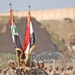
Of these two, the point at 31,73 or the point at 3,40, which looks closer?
the point at 31,73

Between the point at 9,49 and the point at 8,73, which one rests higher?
the point at 8,73

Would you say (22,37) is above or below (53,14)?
below

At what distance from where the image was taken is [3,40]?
191 feet

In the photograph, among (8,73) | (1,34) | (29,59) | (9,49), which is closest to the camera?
(8,73)

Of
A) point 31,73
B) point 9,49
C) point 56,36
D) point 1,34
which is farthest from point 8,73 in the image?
point 56,36

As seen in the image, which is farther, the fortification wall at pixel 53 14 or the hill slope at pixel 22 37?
the fortification wall at pixel 53 14

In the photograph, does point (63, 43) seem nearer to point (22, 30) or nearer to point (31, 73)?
point (22, 30)

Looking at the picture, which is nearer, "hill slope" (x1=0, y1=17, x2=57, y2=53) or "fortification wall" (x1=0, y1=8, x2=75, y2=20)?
"hill slope" (x1=0, y1=17, x2=57, y2=53)

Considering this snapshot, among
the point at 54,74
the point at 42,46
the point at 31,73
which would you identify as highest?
the point at 31,73

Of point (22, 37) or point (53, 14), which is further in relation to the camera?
point (53, 14)

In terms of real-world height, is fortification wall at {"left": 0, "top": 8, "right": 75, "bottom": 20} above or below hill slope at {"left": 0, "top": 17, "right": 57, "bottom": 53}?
above

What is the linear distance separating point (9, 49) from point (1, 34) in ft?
14.4

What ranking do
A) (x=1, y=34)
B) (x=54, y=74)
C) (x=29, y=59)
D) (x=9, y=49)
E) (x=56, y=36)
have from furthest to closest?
(x=56, y=36) → (x=1, y=34) → (x=9, y=49) → (x=54, y=74) → (x=29, y=59)

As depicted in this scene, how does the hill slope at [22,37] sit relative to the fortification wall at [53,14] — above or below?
below
